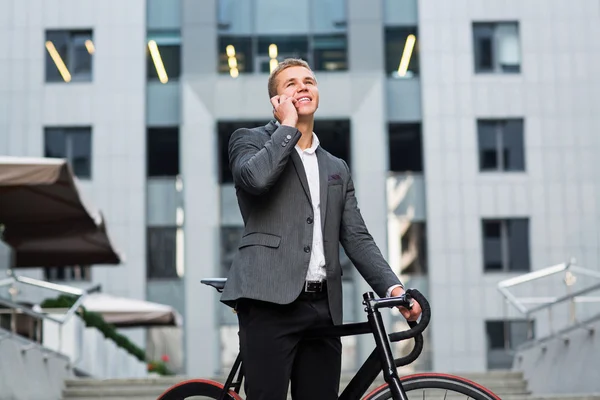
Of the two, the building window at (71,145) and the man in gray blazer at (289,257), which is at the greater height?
the building window at (71,145)

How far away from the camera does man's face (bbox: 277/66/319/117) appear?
3.82 m

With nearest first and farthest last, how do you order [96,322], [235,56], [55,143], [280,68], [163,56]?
1. [280,68]
2. [96,322]
3. [235,56]
4. [55,143]
5. [163,56]

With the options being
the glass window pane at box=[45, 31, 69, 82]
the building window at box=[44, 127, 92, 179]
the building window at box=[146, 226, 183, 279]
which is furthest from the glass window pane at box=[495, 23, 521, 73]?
the glass window pane at box=[45, 31, 69, 82]

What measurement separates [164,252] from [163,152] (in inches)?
98.1

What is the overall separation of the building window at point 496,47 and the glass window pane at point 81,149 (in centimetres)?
957

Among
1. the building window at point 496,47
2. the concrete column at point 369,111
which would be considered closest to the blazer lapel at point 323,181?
the concrete column at point 369,111

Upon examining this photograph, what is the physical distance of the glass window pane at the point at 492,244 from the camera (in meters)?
26.5

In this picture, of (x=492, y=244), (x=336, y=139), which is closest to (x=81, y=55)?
(x=336, y=139)

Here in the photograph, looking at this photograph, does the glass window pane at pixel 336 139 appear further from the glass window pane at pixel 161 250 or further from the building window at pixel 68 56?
the building window at pixel 68 56

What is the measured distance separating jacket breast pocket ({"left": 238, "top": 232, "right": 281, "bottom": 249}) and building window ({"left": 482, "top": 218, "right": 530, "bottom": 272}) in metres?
23.3

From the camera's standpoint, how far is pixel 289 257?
3658 mm

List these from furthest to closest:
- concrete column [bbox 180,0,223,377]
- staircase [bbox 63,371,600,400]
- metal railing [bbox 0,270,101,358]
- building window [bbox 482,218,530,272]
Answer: building window [bbox 482,218,530,272], concrete column [bbox 180,0,223,377], staircase [bbox 63,371,600,400], metal railing [bbox 0,270,101,358]

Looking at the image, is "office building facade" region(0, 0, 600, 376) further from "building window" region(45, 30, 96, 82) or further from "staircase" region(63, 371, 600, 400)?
"staircase" region(63, 371, 600, 400)

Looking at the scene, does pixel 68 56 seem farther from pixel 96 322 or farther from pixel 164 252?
pixel 96 322
